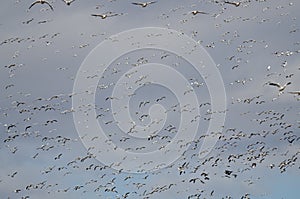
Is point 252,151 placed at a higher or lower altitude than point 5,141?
higher

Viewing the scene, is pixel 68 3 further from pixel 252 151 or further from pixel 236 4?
pixel 252 151

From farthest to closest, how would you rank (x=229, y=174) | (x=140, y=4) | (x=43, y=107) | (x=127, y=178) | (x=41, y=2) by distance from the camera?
1. (x=127, y=178)
2. (x=229, y=174)
3. (x=43, y=107)
4. (x=140, y=4)
5. (x=41, y=2)

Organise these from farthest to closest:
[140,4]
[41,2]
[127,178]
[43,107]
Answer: [127,178] < [43,107] < [140,4] < [41,2]

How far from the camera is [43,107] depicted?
497ft

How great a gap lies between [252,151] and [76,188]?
38455 millimetres

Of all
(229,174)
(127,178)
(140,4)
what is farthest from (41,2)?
(127,178)

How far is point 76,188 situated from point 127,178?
1120cm

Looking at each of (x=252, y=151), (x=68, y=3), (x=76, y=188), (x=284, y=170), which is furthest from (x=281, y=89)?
(x=76, y=188)

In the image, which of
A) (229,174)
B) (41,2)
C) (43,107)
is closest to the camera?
(41,2)

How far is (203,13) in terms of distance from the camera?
126m

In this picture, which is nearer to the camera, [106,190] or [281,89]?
[281,89]

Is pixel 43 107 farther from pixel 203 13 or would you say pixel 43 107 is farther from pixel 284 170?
pixel 284 170

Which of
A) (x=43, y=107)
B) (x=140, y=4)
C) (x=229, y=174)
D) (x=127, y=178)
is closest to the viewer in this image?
(x=140, y=4)

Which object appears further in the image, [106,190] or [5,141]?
[106,190]
